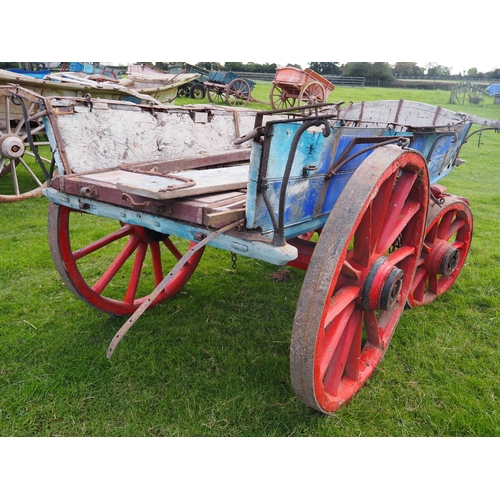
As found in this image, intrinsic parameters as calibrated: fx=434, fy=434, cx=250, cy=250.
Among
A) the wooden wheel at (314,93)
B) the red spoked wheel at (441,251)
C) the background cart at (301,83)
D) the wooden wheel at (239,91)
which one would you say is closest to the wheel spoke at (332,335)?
the red spoked wheel at (441,251)

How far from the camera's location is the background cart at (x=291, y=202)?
5.14 ft

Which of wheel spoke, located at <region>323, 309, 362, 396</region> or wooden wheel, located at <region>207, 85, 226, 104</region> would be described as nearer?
wheel spoke, located at <region>323, 309, 362, 396</region>

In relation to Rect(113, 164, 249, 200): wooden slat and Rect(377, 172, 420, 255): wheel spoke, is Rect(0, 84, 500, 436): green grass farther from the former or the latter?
Rect(113, 164, 249, 200): wooden slat

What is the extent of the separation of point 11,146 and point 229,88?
11111 mm

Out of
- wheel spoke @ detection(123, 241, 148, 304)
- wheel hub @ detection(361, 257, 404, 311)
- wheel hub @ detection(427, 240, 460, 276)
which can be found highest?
wheel hub @ detection(361, 257, 404, 311)

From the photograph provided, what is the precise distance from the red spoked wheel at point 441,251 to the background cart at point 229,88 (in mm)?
12292

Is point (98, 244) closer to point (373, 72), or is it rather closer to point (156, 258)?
point (156, 258)

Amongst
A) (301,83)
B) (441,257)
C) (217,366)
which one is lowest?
(217,366)

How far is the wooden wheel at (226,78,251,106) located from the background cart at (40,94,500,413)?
12.7 metres

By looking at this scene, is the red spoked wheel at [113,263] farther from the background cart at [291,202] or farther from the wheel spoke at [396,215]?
the wheel spoke at [396,215]

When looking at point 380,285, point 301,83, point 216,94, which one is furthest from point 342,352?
point 216,94

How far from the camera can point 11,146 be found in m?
5.02

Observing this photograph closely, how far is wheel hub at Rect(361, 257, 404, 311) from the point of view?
195cm

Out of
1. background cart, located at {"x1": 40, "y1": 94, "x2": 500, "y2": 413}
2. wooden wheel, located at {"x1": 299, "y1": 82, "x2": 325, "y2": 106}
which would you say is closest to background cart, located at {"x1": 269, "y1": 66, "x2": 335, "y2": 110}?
wooden wheel, located at {"x1": 299, "y1": 82, "x2": 325, "y2": 106}
